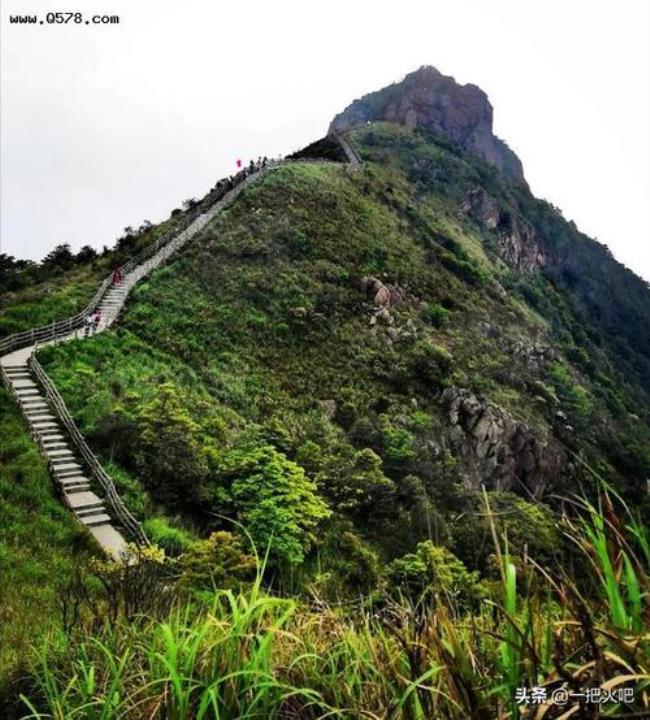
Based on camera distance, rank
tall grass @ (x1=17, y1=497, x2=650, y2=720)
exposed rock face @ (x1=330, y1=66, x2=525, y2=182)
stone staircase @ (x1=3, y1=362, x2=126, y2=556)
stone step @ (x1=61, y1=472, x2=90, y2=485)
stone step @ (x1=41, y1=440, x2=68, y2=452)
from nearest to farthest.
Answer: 1. tall grass @ (x1=17, y1=497, x2=650, y2=720)
2. stone staircase @ (x1=3, y1=362, x2=126, y2=556)
3. stone step @ (x1=61, y1=472, x2=90, y2=485)
4. stone step @ (x1=41, y1=440, x2=68, y2=452)
5. exposed rock face @ (x1=330, y1=66, x2=525, y2=182)

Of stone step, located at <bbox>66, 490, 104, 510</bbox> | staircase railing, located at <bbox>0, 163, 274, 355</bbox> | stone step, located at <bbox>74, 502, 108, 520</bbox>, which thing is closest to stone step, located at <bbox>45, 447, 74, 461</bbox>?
stone step, located at <bbox>66, 490, 104, 510</bbox>

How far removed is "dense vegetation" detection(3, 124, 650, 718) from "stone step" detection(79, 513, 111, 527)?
846 millimetres

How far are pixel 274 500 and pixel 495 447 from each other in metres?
15.3

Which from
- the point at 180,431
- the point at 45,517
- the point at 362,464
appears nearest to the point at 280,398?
the point at 362,464

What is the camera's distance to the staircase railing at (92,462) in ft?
39.7

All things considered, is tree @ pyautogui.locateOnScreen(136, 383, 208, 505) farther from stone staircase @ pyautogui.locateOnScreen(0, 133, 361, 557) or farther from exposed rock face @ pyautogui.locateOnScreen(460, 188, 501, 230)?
exposed rock face @ pyautogui.locateOnScreen(460, 188, 501, 230)

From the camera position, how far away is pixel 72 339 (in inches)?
819

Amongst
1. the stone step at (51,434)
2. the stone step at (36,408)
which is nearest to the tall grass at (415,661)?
the stone step at (51,434)

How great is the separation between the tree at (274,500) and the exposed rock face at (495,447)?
11.1 meters

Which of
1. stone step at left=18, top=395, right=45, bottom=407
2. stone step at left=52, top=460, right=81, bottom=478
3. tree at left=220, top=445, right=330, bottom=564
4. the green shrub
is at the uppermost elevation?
the green shrub

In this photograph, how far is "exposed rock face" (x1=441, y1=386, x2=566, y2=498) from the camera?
24875mm

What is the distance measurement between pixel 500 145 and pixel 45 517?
131470 mm

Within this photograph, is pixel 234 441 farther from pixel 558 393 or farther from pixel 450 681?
pixel 558 393

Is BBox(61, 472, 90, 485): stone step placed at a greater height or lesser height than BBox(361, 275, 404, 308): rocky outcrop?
lesser
